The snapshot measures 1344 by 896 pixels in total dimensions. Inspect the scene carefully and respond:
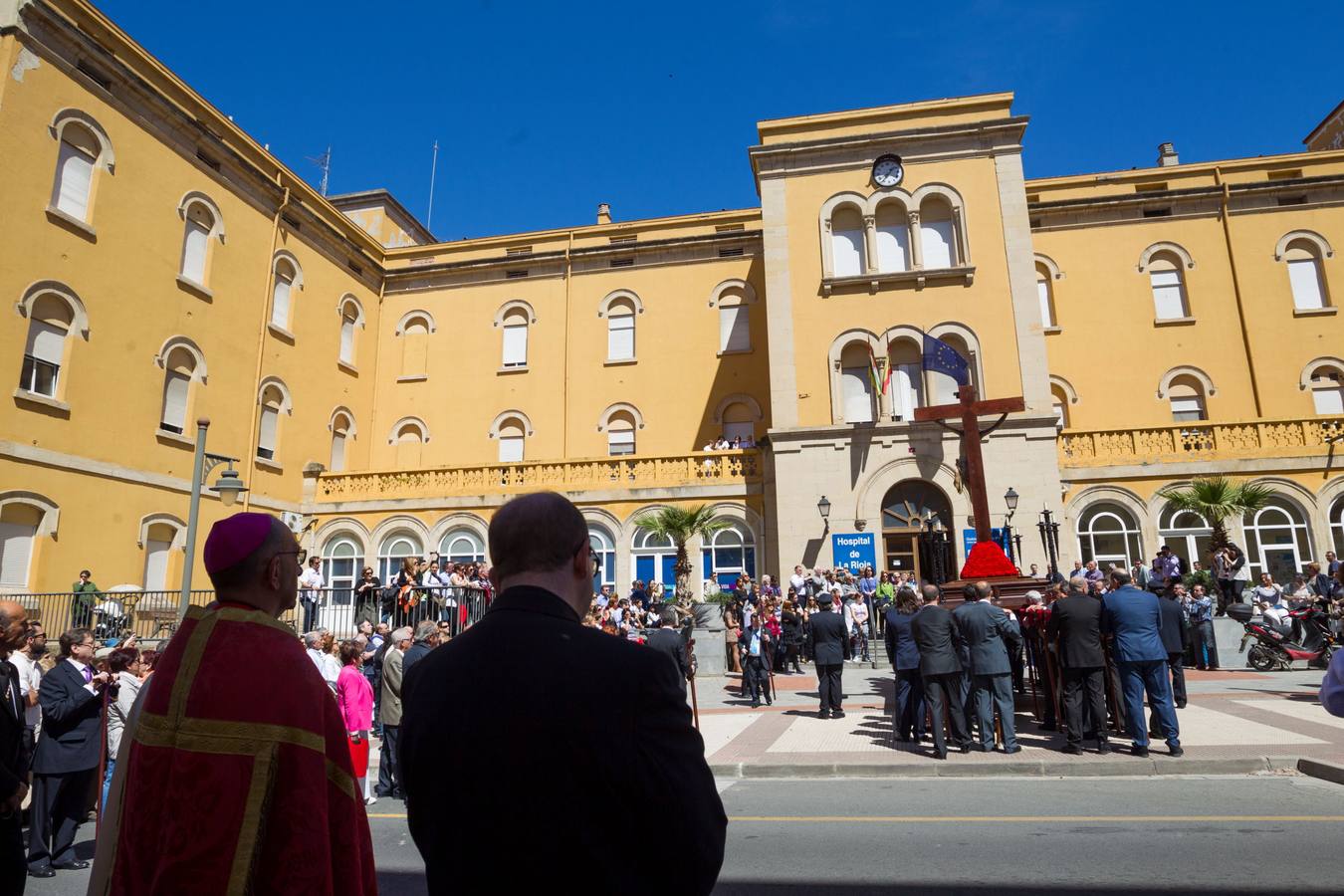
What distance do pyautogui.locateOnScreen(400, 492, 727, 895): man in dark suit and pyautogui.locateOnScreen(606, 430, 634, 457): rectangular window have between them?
2938 centimetres

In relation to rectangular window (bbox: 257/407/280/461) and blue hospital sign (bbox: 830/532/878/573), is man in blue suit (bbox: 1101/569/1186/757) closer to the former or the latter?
blue hospital sign (bbox: 830/532/878/573)

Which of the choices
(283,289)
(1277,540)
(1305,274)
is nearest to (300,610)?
(283,289)

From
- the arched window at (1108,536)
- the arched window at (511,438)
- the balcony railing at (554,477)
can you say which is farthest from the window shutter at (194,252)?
the arched window at (1108,536)

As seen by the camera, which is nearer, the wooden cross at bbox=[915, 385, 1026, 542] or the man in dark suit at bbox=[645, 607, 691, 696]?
the man in dark suit at bbox=[645, 607, 691, 696]

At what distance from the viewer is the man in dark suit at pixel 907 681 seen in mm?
10656

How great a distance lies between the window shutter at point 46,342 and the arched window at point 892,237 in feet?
74.3

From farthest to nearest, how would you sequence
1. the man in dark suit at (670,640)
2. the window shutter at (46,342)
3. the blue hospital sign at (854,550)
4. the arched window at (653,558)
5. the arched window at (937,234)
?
the arched window at (937,234)
the arched window at (653,558)
the blue hospital sign at (854,550)
the window shutter at (46,342)
the man in dark suit at (670,640)

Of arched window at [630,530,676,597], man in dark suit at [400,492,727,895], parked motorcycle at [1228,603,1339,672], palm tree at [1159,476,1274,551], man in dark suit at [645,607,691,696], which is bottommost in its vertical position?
parked motorcycle at [1228,603,1339,672]

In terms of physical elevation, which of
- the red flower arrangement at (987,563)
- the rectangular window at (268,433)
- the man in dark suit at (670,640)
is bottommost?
the man in dark suit at (670,640)

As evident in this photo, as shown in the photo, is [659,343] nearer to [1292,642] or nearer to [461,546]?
[461,546]

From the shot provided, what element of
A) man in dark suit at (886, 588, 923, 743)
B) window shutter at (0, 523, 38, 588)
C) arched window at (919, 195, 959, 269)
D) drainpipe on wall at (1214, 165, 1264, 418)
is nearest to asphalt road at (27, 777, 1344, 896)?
man in dark suit at (886, 588, 923, 743)

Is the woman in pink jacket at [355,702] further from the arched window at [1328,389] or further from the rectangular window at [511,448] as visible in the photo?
the arched window at [1328,389]

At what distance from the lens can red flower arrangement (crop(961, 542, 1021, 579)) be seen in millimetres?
13750

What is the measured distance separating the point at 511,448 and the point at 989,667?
24.3m
